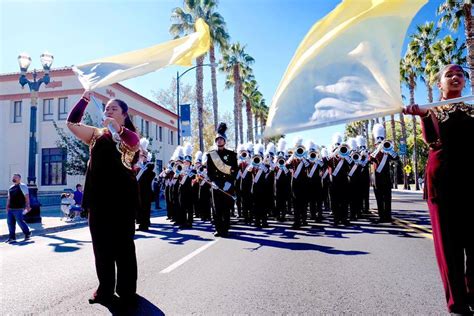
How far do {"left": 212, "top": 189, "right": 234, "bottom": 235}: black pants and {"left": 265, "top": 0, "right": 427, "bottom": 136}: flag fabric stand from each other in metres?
5.62

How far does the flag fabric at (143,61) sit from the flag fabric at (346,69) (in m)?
1.70

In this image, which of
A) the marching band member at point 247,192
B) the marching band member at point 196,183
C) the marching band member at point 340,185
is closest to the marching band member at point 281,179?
the marching band member at point 247,192

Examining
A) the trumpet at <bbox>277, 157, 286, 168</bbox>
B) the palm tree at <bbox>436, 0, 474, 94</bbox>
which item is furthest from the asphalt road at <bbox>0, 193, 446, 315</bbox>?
the palm tree at <bbox>436, 0, 474, 94</bbox>

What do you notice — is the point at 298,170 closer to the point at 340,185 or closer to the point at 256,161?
the point at 340,185

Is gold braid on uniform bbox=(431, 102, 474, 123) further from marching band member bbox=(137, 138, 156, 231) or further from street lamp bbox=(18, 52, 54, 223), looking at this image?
street lamp bbox=(18, 52, 54, 223)

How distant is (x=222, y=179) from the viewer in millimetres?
9797

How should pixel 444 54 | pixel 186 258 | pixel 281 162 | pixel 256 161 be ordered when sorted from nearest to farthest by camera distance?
pixel 186 258
pixel 256 161
pixel 281 162
pixel 444 54

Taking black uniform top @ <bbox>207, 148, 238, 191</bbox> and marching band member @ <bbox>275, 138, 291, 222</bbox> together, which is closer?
black uniform top @ <bbox>207, 148, 238, 191</bbox>

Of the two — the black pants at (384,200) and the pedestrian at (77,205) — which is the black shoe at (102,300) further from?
the pedestrian at (77,205)

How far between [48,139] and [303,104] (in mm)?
32592

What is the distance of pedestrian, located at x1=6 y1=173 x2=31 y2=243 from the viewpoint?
11.4 meters

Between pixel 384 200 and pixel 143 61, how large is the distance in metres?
8.29

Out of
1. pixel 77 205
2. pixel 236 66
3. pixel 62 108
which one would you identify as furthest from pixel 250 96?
pixel 77 205

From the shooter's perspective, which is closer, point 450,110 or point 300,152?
point 450,110
